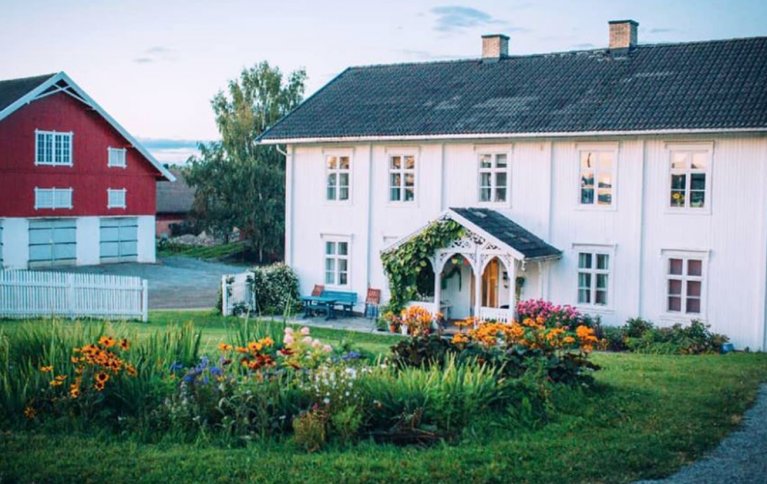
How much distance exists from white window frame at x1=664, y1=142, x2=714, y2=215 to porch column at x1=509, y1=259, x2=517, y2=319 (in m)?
4.12

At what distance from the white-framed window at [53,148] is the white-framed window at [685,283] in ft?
90.5

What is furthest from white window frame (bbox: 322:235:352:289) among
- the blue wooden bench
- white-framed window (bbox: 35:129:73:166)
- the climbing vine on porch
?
white-framed window (bbox: 35:129:73:166)

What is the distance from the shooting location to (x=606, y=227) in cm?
2459

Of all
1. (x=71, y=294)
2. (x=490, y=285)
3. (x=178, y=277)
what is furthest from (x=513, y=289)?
(x=178, y=277)

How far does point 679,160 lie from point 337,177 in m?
10.3

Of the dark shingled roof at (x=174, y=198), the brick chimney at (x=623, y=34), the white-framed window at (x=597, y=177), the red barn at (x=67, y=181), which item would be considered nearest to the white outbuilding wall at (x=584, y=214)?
the white-framed window at (x=597, y=177)

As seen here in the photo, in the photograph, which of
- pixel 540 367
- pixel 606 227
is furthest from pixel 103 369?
pixel 606 227

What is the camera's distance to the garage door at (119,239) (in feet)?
142

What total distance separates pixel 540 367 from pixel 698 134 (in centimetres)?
1289

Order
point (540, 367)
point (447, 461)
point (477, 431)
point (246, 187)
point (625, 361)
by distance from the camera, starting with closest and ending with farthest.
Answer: point (447, 461), point (477, 431), point (540, 367), point (625, 361), point (246, 187)

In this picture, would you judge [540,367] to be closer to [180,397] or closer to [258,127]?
[180,397]

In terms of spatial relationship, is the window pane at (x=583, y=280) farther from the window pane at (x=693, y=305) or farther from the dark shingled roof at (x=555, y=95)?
the dark shingled roof at (x=555, y=95)

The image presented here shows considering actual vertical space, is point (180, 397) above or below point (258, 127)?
below

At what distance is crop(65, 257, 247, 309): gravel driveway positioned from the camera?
3406cm
